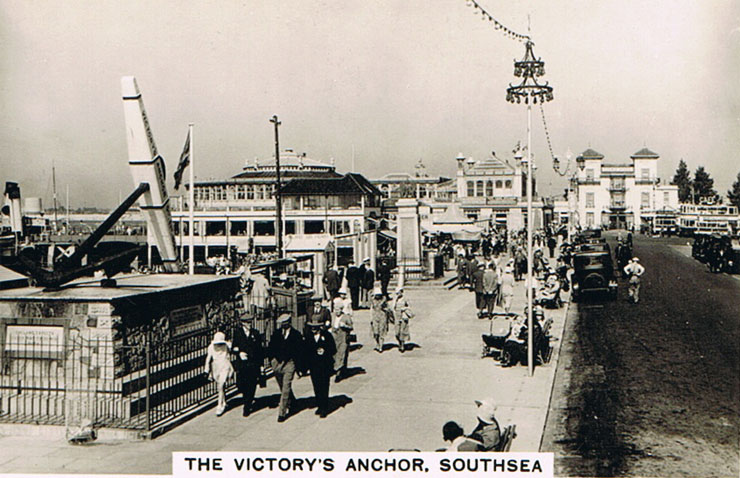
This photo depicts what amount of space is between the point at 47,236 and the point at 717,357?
199 feet

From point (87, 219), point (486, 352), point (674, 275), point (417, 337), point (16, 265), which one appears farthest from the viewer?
point (87, 219)

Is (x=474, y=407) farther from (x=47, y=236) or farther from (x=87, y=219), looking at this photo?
(x=87, y=219)

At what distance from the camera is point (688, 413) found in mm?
10359

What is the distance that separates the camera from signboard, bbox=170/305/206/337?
1167cm

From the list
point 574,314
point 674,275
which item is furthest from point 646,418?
point 674,275

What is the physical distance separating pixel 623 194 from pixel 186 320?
9688 centimetres

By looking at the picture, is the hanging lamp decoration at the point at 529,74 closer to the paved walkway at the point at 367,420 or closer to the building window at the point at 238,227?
the paved walkway at the point at 367,420

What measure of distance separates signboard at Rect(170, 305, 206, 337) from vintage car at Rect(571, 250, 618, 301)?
16672mm

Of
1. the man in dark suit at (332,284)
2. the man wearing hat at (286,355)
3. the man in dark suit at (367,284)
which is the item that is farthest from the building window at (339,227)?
the man wearing hat at (286,355)

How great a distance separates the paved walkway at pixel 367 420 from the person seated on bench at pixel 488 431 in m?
1.64

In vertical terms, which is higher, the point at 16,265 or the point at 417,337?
the point at 16,265

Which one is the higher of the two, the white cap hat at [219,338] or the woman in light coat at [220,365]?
the white cap hat at [219,338]

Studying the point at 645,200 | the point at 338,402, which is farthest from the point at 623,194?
the point at 338,402
